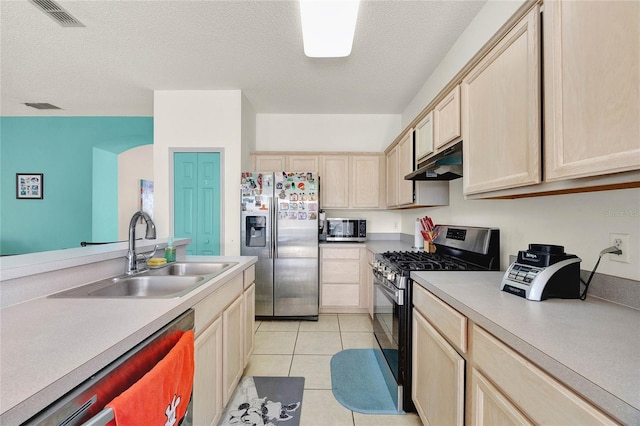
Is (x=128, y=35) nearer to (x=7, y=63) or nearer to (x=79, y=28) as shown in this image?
(x=79, y=28)

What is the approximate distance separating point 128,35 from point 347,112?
2.63m

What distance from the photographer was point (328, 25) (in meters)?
1.66

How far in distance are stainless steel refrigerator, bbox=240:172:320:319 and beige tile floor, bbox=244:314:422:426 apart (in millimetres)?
260

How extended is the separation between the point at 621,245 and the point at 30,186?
6.43 metres

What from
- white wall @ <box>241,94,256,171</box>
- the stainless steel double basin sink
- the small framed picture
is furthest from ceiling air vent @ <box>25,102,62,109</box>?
the stainless steel double basin sink

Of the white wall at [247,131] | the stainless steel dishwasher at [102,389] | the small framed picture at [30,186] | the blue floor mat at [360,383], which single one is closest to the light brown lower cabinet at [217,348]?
the stainless steel dishwasher at [102,389]

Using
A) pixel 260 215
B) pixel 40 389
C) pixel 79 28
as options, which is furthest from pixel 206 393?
pixel 79 28

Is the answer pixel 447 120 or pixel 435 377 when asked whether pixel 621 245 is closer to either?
pixel 435 377

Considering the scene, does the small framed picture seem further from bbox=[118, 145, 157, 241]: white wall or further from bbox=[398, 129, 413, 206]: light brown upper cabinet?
bbox=[398, 129, 413, 206]: light brown upper cabinet

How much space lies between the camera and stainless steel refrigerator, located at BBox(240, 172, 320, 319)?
3277 mm

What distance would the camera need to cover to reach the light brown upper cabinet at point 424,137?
2186 millimetres

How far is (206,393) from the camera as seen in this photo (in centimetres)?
137

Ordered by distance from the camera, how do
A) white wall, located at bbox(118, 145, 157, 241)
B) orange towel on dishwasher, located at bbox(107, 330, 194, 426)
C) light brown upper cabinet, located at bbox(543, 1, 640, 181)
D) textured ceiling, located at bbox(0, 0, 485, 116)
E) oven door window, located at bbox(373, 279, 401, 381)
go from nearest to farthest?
1. orange towel on dishwasher, located at bbox(107, 330, 194, 426)
2. light brown upper cabinet, located at bbox(543, 1, 640, 181)
3. oven door window, located at bbox(373, 279, 401, 381)
4. textured ceiling, located at bbox(0, 0, 485, 116)
5. white wall, located at bbox(118, 145, 157, 241)

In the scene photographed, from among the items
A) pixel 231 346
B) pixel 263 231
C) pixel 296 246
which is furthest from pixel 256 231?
pixel 231 346
